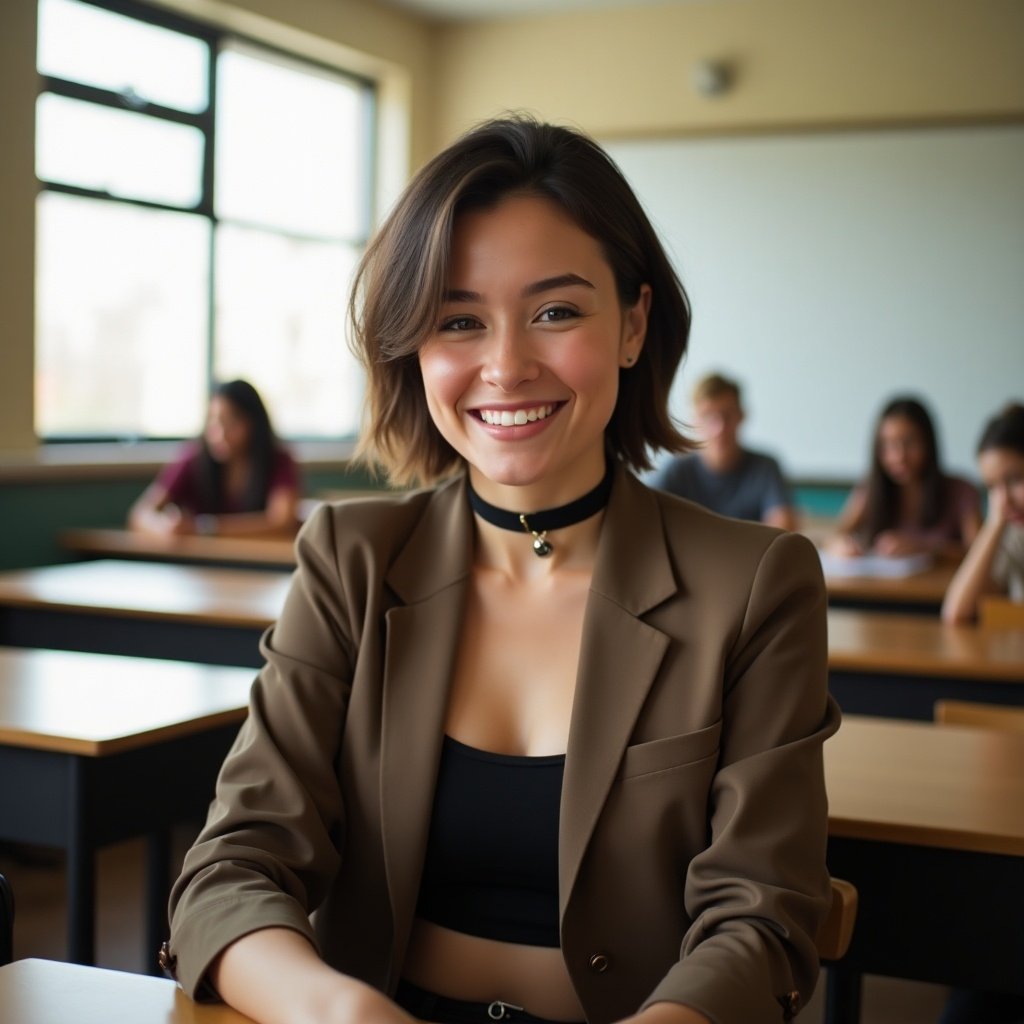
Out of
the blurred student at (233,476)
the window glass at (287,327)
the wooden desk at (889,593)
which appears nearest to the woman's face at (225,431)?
the blurred student at (233,476)

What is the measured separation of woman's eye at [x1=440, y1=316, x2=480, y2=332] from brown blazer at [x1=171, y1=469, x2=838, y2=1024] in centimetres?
26

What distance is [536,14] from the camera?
779 centimetres

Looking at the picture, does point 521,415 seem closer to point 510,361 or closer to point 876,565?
point 510,361

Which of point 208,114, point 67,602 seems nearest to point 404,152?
point 208,114

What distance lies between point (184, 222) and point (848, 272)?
3308 millimetres

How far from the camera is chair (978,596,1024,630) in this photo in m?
3.37

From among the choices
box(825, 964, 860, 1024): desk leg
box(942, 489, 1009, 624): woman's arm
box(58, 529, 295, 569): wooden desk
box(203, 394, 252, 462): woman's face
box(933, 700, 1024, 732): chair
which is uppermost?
box(203, 394, 252, 462): woman's face

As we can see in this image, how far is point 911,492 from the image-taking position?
526cm

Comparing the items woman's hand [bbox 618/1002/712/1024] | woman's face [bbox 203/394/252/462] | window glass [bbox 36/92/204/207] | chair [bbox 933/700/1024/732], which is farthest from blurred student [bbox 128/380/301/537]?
woman's hand [bbox 618/1002/712/1024]

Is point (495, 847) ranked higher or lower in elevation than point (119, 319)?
Result: lower

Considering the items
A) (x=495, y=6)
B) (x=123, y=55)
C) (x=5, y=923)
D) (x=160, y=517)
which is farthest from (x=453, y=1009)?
(x=495, y=6)

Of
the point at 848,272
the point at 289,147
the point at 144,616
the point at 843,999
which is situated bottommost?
the point at 843,999

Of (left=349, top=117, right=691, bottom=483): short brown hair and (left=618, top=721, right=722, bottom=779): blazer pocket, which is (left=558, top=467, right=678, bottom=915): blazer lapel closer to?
(left=618, top=721, right=722, bottom=779): blazer pocket

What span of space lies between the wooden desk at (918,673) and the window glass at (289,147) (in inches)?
185
